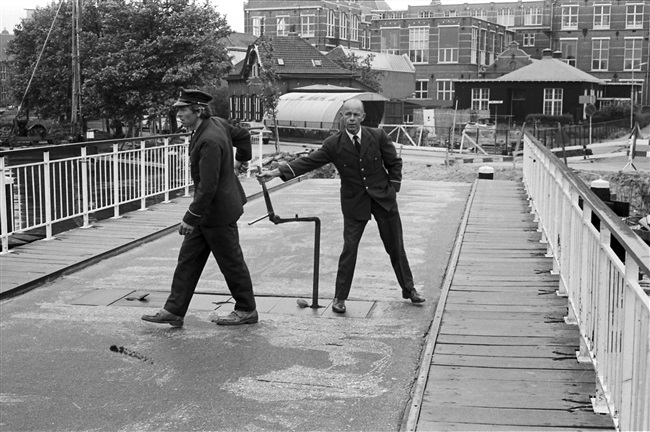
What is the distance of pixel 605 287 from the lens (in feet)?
17.0

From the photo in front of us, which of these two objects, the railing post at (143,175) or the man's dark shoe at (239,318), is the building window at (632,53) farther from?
the man's dark shoe at (239,318)

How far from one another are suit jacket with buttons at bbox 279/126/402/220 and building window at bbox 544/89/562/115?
190 ft

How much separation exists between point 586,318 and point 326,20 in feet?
279

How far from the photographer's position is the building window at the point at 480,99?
66.8m

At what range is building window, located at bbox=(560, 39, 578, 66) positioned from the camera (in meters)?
83.9

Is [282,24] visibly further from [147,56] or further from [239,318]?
[239,318]

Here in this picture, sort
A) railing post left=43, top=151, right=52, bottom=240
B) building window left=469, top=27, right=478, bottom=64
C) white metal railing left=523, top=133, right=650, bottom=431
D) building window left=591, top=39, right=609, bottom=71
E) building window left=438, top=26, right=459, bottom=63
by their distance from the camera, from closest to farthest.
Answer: white metal railing left=523, top=133, right=650, bottom=431, railing post left=43, top=151, right=52, bottom=240, building window left=591, top=39, right=609, bottom=71, building window left=469, top=27, right=478, bottom=64, building window left=438, top=26, right=459, bottom=63

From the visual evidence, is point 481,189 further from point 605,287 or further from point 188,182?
point 605,287

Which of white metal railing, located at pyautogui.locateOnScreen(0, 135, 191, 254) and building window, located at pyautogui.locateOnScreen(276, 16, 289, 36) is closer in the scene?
white metal railing, located at pyautogui.locateOnScreen(0, 135, 191, 254)

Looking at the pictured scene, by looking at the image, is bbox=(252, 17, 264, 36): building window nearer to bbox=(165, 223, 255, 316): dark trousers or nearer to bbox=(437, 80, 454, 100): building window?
bbox=(437, 80, 454, 100): building window

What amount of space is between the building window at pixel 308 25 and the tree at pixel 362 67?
18905 millimetres

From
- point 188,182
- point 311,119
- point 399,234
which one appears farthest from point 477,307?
point 311,119

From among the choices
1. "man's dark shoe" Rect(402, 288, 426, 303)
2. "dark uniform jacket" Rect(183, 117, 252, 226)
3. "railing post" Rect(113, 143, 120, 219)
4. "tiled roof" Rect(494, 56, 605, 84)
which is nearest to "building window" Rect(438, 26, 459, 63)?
"tiled roof" Rect(494, 56, 605, 84)

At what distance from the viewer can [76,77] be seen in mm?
43812
